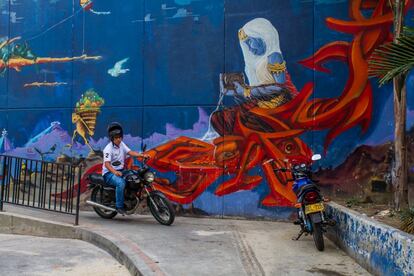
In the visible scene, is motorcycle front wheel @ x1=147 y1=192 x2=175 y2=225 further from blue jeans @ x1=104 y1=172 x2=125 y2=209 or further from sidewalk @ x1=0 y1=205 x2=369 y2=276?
blue jeans @ x1=104 y1=172 x2=125 y2=209

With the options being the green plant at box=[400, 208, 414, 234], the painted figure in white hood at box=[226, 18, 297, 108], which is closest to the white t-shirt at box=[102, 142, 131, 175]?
the painted figure in white hood at box=[226, 18, 297, 108]

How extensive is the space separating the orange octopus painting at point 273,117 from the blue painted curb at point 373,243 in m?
1.97

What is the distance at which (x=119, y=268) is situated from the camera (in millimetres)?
6191

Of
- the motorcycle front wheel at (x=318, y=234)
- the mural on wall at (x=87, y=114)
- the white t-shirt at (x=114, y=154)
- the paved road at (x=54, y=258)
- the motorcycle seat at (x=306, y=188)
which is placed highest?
the mural on wall at (x=87, y=114)

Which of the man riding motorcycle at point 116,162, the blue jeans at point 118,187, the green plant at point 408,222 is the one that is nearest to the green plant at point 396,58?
the green plant at point 408,222

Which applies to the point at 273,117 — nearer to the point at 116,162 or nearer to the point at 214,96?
the point at 214,96

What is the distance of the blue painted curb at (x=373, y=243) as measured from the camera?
4648 millimetres

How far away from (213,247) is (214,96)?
3.39m

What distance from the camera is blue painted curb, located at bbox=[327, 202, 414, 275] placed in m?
4.65

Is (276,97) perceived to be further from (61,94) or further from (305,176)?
(61,94)

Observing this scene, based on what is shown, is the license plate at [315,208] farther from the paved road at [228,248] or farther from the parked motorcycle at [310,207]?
the paved road at [228,248]

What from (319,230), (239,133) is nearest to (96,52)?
(239,133)

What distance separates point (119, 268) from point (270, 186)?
3.58m

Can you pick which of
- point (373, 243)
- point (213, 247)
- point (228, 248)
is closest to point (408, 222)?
point (373, 243)
